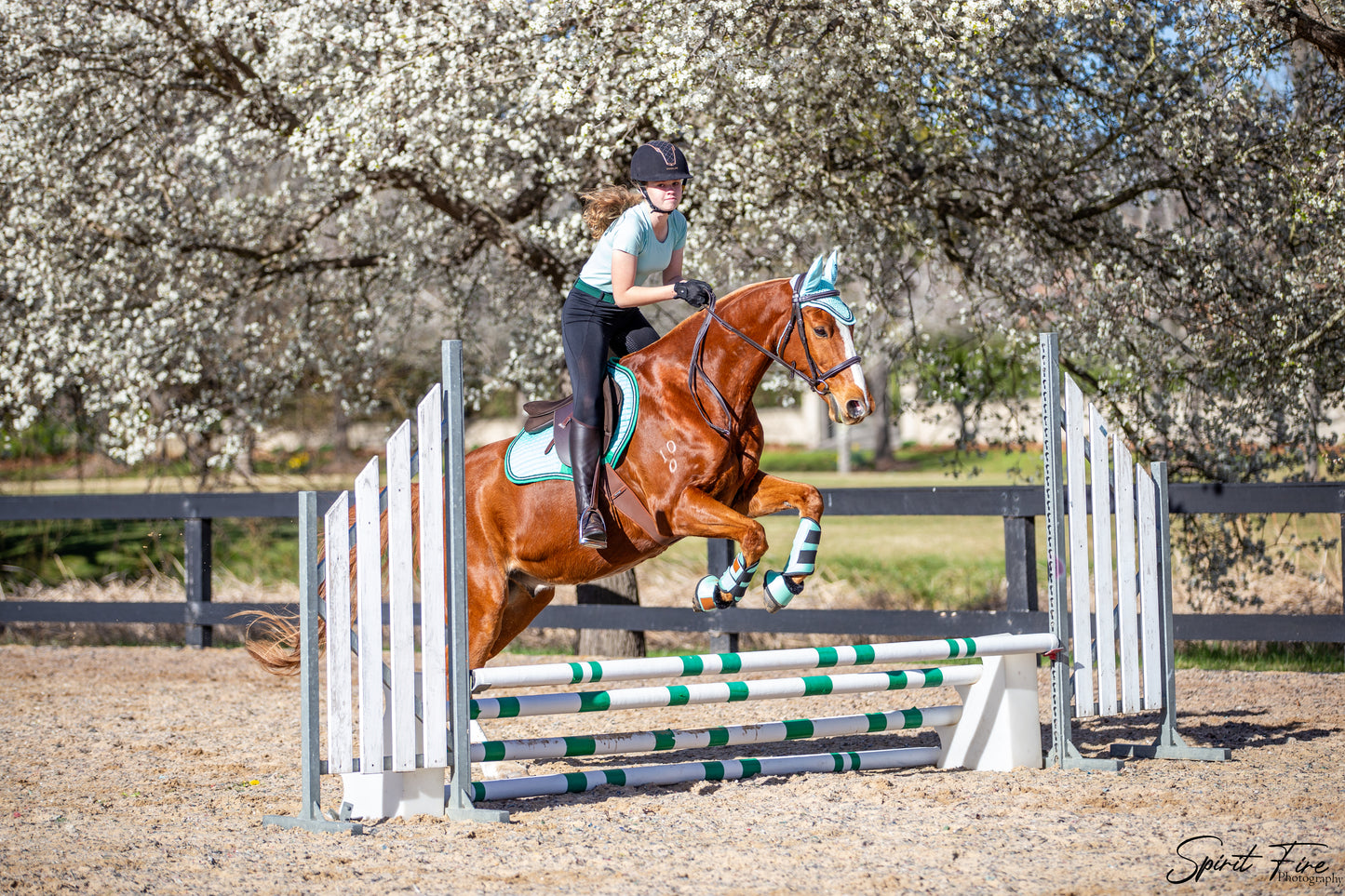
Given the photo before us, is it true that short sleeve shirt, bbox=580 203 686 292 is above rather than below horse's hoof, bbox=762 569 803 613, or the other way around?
above

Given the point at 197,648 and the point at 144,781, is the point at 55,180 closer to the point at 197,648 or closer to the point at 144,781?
the point at 197,648

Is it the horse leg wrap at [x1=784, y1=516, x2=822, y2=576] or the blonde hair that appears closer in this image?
the horse leg wrap at [x1=784, y1=516, x2=822, y2=576]

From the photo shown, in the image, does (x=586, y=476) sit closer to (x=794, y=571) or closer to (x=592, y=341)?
Result: (x=592, y=341)

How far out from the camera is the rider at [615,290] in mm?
4520

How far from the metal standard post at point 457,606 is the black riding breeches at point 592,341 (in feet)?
1.90

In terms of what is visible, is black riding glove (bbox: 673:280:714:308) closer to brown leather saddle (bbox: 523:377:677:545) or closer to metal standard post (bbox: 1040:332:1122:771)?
brown leather saddle (bbox: 523:377:677:545)

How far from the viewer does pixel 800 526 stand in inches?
166

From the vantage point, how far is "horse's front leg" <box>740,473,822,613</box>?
4172mm

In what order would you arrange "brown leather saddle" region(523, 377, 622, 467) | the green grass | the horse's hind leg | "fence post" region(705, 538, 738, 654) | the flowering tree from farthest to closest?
"fence post" region(705, 538, 738, 654) → the green grass → the flowering tree → the horse's hind leg → "brown leather saddle" region(523, 377, 622, 467)

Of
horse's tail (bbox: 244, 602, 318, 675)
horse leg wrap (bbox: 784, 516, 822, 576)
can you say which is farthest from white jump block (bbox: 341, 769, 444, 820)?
horse leg wrap (bbox: 784, 516, 822, 576)

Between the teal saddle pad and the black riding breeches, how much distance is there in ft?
0.32

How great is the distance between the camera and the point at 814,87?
24.5 ft

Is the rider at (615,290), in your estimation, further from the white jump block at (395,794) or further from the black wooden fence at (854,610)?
the black wooden fence at (854,610)

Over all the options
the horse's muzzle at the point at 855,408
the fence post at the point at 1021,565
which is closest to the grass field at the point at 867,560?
the fence post at the point at 1021,565
